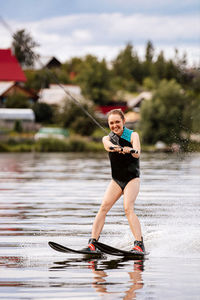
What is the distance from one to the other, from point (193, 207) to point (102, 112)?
93.1 m

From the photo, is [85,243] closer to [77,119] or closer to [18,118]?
[18,118]

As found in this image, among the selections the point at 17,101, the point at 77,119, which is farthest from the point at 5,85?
the point at 77,119

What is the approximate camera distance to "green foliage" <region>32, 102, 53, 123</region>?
275 feet

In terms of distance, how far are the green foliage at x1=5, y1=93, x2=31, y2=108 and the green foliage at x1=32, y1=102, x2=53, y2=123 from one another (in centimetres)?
98

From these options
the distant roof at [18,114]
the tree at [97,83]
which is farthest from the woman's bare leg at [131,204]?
the tree at [97,83]

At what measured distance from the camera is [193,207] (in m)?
14.9

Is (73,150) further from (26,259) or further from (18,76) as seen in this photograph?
(26,259)

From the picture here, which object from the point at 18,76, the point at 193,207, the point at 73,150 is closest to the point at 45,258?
the point at 193,207

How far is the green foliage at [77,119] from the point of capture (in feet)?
250

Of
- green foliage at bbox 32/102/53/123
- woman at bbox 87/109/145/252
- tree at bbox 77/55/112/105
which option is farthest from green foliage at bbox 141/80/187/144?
woman at bbox 87/109/145/252

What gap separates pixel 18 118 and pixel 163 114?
43.5ft

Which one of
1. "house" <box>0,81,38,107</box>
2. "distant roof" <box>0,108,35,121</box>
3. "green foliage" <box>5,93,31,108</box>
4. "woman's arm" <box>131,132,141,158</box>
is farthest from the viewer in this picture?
"house" <box>0,81,38,107</box>

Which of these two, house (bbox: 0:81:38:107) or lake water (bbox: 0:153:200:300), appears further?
house (bbox: 0:81:38:107)

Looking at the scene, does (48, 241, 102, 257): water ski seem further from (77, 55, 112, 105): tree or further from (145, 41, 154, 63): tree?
(145, 41, 154, 63): tree
